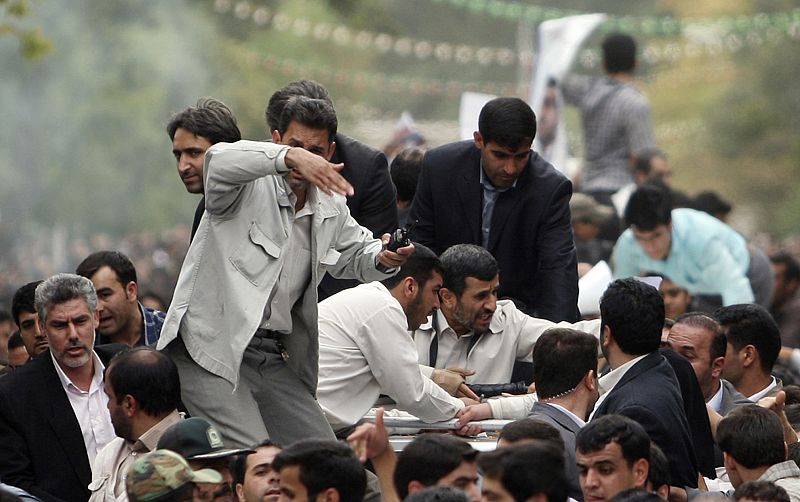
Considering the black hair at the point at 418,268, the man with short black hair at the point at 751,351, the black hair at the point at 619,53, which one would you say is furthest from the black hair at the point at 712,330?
the black hair at the point at 619,53

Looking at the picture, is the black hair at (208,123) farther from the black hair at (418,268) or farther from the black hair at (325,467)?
the black hair at (325,467)

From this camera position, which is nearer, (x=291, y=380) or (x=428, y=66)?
(x=291, y=380)

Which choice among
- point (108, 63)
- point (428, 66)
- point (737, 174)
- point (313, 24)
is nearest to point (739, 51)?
point (737, 174)

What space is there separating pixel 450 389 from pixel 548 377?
→ 891 millimetres

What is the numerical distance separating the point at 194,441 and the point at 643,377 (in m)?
2.29

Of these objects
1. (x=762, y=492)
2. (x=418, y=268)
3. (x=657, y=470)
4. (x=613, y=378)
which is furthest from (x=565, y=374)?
(x=762, y=492)

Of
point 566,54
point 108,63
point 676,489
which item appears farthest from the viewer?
Answer: point 108,63

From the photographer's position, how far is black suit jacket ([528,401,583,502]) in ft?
26.9

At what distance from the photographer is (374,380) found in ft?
30.3

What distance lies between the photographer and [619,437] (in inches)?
305

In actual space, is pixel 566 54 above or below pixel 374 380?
above

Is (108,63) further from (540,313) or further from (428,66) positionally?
(540,313)

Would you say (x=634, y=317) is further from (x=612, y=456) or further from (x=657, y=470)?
(x=612, y=456)

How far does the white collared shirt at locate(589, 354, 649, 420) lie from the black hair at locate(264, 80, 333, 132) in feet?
6.80
